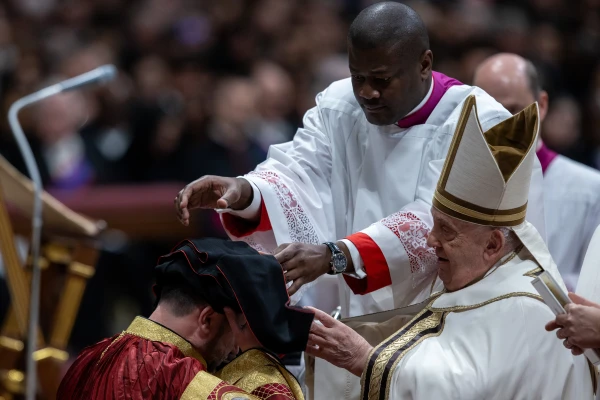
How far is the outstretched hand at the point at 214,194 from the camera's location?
2930 millimetres

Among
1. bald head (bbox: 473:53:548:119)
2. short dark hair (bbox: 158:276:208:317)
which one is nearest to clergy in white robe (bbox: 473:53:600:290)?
bald head (bbox: 473:53:548:119)

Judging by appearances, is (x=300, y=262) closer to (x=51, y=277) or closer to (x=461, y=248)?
(x=461, y=248)

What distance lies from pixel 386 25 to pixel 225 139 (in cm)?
359

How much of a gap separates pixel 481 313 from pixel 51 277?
2267mm

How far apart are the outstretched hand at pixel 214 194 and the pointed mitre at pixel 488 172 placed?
2.02 feet

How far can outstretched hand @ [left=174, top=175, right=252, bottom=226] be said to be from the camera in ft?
9.61

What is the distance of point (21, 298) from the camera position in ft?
13.1

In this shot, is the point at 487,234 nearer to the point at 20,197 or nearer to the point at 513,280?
the point at 513,280

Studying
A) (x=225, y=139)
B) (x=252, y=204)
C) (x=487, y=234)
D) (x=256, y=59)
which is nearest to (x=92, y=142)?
(x=225, y=139)

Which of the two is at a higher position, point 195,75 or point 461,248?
point 195,75

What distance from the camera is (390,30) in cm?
309

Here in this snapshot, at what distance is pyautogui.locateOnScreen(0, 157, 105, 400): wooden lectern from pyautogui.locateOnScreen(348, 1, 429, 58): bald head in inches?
63.0

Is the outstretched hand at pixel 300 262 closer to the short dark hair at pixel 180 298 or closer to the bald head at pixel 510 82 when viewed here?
the short dark hair at pixel 180 298

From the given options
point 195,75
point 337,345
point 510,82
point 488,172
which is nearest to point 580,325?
point 488,172
